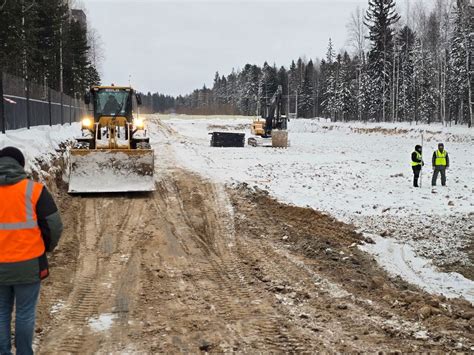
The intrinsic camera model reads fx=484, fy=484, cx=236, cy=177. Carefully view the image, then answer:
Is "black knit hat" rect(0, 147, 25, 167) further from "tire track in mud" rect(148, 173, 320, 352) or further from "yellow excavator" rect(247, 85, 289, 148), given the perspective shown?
"yellow excavator" rect(247, 85, 289, 148)

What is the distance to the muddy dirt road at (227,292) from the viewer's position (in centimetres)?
509

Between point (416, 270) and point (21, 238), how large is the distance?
6234mm

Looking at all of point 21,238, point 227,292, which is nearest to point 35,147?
point 227,292

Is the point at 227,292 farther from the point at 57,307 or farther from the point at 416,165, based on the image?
the point at 416,165

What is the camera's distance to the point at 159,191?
537 inches

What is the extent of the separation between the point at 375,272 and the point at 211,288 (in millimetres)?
2781

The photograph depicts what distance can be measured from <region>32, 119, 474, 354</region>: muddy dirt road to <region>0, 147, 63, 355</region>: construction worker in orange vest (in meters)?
1.05

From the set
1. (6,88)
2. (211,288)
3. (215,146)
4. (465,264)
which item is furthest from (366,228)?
(215,146)

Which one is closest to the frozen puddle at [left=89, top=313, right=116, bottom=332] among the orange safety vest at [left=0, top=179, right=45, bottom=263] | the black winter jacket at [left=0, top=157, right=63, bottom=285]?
the black winter jacket at [left=0, top=157, right=63, bottom=285]

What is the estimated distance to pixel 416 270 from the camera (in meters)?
7.89

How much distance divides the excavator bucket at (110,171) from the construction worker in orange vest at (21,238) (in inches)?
356

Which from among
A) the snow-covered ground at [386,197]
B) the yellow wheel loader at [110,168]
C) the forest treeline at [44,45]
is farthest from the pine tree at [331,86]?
the yellow wheel loader at [110,168]

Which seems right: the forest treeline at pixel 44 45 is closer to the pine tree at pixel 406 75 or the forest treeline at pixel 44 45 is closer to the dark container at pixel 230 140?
the dark container at pixel 230 140

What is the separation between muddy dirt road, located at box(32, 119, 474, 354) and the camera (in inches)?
200
